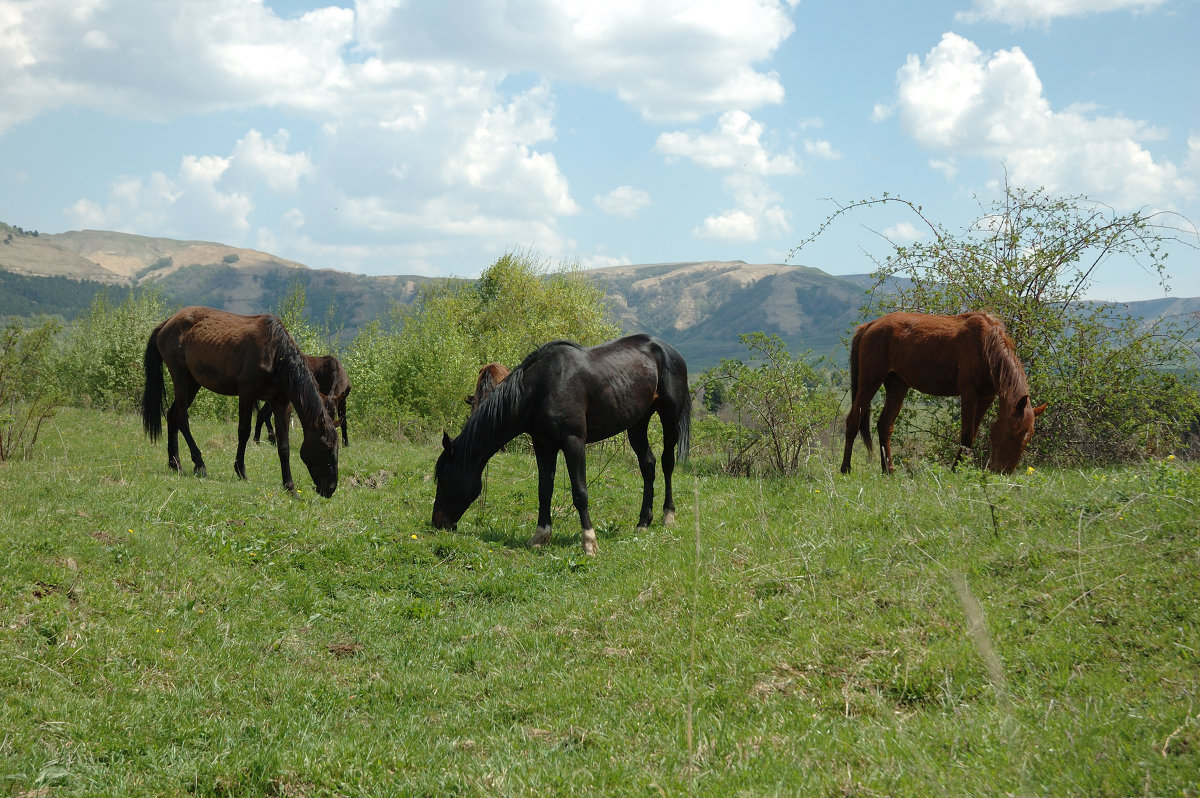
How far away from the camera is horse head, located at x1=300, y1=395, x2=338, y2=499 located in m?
11.9

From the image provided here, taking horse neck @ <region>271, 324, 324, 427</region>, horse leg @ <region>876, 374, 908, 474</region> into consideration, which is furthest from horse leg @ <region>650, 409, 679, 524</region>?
horse neck @ <region>271, 324, 324, 427</region>

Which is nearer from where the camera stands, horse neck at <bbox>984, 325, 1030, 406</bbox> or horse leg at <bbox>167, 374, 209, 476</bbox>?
horse neck at <bbox>984, 325, 1030, 406</bbox>

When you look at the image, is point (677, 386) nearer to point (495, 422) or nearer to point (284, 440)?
point (495, 422)

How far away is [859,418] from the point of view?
13602 millimetres

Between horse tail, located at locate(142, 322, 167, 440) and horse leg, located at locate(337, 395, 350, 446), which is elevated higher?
horse tail, located at locate(142, 322, 167, 440)

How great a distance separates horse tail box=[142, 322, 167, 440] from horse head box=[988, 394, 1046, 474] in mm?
12683

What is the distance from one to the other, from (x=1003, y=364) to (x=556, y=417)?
20.1ft

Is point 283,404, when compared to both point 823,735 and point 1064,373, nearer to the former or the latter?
point 823,735

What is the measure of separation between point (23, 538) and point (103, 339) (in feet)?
103

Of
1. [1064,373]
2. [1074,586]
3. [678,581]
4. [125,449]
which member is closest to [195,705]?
[678,581]

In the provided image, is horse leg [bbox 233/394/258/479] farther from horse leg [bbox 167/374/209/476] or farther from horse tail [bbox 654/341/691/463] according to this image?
horse tail [bbox 654/341/691/463]

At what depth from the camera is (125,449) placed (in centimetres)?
1499

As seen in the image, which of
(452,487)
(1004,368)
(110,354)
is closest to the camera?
(452,487)

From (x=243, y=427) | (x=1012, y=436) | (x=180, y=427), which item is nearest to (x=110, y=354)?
(x=180, y=427)
